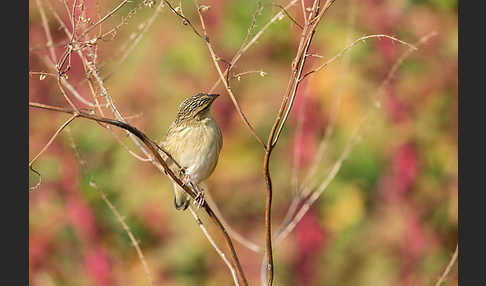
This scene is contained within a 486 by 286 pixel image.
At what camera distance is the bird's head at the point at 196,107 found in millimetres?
3727

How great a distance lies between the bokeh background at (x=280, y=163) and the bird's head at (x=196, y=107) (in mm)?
2028

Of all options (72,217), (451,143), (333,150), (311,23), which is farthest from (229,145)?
(311,23)

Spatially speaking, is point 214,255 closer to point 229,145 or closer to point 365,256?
point 229,145

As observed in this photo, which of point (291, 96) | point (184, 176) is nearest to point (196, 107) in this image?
point (184, 176)

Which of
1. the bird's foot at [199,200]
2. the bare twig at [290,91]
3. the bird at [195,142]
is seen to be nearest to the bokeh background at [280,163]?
the bird at [195,142]

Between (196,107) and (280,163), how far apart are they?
244cm

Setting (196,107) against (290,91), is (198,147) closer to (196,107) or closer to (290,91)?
(196,107)

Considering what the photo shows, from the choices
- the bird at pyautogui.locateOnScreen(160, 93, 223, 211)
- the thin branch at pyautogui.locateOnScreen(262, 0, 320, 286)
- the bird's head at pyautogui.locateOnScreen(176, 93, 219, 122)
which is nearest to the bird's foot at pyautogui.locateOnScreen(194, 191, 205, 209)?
the bird at pyautogui.locateOnScreen(160, 93, 223, 211)

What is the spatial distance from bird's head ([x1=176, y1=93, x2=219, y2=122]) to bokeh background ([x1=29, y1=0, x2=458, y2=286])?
2.03 meters

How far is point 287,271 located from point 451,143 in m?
1.92

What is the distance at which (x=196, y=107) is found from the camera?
3797 millimetres

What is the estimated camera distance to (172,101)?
6.18 m

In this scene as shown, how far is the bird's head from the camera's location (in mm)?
3727

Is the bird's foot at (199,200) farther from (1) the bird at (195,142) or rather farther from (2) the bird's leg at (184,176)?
(1) the bird at (195,142)
